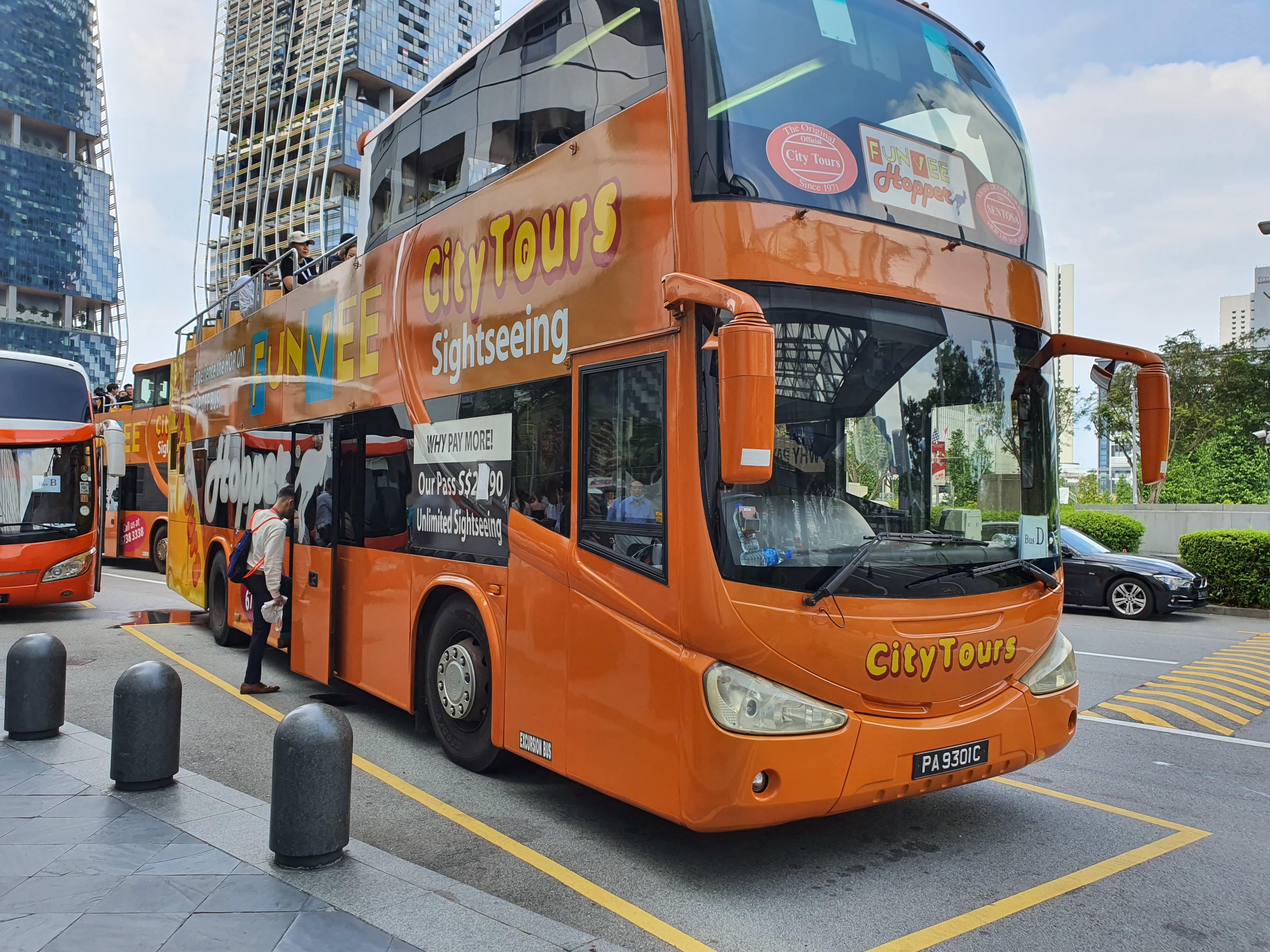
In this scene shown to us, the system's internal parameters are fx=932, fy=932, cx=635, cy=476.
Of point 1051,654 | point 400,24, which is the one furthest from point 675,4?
point 400,24

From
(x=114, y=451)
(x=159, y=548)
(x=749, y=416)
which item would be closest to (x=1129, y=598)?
(x=749, y=416)

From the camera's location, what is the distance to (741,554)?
400cm

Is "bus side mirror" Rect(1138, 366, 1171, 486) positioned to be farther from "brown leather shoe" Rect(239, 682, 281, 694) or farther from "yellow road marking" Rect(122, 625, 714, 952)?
"brown leather shoe" Rect(239, 682, 281, 694)

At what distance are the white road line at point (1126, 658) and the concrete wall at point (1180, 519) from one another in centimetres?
1992

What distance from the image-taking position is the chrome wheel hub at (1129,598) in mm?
14789

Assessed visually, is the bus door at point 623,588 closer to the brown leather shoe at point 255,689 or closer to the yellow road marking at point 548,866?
the yellow road marking at point 548,866

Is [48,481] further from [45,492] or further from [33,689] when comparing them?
[33,689]

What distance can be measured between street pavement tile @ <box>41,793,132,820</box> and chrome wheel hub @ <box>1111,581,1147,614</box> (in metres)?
14.5

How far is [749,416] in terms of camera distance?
11.5 feet

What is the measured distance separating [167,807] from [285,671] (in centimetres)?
493

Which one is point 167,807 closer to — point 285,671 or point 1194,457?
point 285,671

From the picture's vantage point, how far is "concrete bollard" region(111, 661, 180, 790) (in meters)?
5.20

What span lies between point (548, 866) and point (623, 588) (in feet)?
4.61

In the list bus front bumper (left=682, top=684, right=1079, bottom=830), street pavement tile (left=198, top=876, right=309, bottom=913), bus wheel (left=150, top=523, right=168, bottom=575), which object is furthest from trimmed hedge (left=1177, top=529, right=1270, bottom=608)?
bus wheel (left=150, top=523, right=168, bottom=575)
